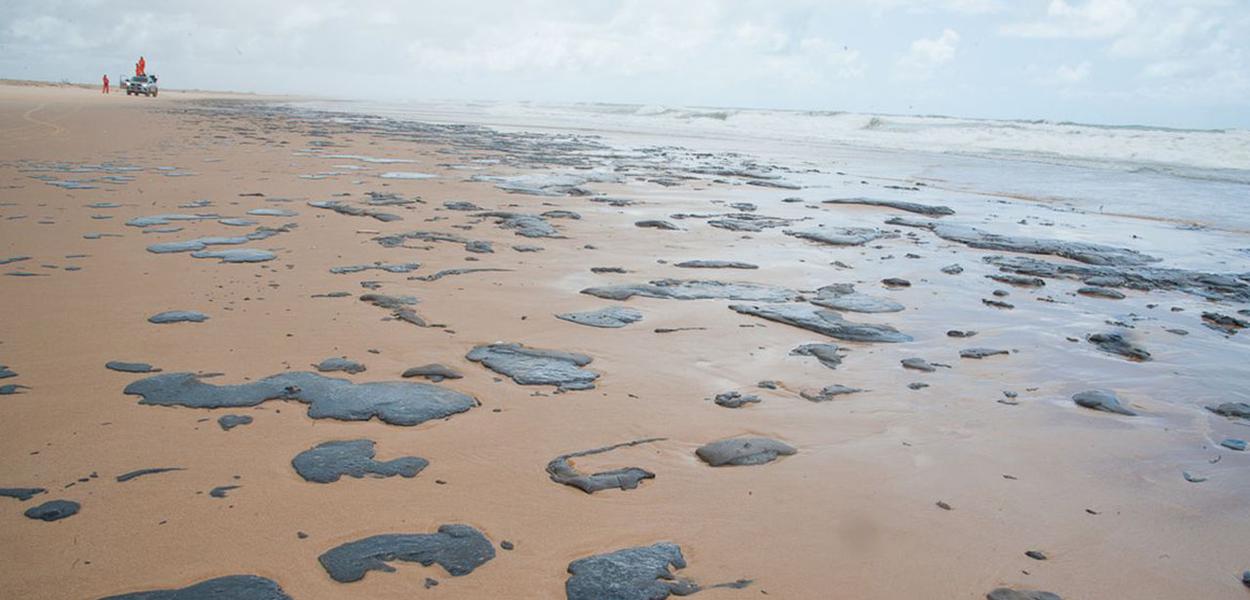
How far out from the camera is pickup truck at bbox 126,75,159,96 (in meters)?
47.4

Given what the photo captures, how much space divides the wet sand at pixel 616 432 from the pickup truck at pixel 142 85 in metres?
48.4

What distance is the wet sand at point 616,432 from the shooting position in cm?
215

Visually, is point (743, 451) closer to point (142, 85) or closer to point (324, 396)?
point (324, 396)

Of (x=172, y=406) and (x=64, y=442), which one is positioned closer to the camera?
(x=64, y=442)

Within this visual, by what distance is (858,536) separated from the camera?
237cm

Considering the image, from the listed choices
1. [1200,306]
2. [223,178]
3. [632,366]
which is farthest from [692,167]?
[632,366]

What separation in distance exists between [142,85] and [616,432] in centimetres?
5428

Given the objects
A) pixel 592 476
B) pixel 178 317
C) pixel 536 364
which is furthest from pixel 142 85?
pixel 592 476

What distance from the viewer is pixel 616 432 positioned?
9.87ft

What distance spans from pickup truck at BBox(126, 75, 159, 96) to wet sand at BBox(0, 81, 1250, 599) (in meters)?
48.4

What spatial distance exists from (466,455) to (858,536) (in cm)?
128

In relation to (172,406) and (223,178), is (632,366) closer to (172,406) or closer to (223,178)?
(172,406)

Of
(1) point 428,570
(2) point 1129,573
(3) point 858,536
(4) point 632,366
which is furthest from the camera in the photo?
(4) point 632,366

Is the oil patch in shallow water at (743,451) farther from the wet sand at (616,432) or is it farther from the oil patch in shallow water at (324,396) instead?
the oil patch in shallow water at (324,396)
